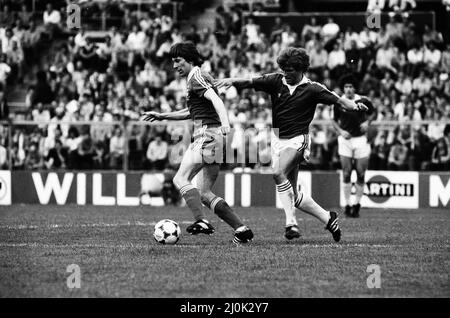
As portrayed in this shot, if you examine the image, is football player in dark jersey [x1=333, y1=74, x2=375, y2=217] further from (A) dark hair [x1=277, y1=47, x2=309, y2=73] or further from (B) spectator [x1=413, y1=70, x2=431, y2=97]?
(B) spectator [x1=413, y1=70, x2=431, y2=97]

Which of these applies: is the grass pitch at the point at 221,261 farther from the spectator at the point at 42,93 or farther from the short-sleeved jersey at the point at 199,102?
the spectator at the point at 42,93

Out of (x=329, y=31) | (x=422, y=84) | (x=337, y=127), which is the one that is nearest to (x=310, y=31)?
(x=329, y=31)

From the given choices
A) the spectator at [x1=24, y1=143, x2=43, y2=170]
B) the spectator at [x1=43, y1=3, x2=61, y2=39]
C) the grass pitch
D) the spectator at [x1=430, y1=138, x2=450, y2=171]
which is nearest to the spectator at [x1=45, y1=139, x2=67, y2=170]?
the spectator at [x1=24, y1=143, x2=43, y2=170]

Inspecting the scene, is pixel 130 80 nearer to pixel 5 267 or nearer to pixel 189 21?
pixel 189 21

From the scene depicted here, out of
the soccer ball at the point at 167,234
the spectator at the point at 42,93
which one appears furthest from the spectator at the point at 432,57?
the soccer ball at the point at 167,234

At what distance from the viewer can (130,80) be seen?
27.7 meters

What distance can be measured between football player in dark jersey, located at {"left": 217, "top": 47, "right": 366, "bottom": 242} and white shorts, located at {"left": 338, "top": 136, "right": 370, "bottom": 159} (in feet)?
21.2

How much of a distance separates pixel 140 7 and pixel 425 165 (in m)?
12.5

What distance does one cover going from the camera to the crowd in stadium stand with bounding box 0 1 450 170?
75.9ft

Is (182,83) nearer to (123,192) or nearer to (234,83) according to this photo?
(123,192)

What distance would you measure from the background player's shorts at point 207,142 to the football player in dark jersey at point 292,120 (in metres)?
0.62

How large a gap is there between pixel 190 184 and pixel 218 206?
2.11 feet

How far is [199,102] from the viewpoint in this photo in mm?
12531

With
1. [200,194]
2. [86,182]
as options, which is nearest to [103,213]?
[86,182]
